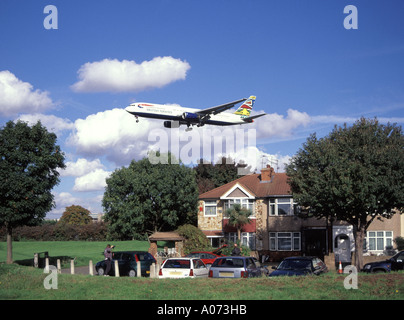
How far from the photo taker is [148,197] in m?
56.6

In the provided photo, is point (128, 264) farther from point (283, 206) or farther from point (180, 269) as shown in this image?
point (283, 206)

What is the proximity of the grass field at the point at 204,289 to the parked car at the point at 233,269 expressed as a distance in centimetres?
180

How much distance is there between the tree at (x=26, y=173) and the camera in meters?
31.6

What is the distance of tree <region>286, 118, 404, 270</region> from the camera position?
30.7 meters

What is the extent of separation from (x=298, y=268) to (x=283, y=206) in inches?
1079

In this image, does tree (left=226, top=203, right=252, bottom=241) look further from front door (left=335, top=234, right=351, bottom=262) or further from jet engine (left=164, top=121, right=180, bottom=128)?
jet engine (left=164, top=121, right=180, bottom=128)

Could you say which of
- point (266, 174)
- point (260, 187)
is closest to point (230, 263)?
point (260, 187)

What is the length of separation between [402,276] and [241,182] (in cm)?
3563

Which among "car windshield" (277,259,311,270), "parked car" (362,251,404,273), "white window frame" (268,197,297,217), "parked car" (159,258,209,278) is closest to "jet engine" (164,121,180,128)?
"white window frame" (268,197,297,217)

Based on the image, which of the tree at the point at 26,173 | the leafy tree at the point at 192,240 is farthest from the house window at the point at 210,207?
the tree at the point at 26,173

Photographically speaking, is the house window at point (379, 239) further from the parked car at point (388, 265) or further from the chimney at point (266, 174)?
the parked car at point (388, 265)
